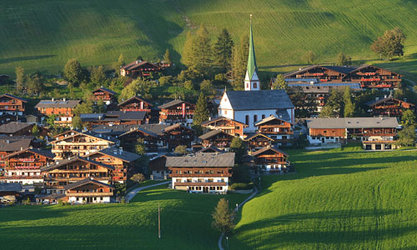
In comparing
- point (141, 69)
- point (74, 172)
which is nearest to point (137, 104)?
point (141, 69)

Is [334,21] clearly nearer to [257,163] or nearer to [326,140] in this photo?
[326,140]

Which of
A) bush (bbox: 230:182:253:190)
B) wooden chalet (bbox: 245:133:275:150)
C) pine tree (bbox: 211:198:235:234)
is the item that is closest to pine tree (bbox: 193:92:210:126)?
wooden chalet (bbox: 245:133:275:150)

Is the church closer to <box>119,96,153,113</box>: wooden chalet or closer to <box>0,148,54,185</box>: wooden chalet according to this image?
<box>119,96,153,113</box>: wooden chalet

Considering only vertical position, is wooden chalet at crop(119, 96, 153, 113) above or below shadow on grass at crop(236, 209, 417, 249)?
above

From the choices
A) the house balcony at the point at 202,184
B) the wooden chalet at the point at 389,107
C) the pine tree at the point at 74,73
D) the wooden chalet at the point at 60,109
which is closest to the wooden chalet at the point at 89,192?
the house balcony at the point at 202,184

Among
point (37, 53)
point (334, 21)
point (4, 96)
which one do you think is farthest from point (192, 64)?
point (334, 21)

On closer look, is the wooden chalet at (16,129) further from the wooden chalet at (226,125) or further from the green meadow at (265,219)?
the green meadow at (265,219)

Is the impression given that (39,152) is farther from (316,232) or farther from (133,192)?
(316,232)
